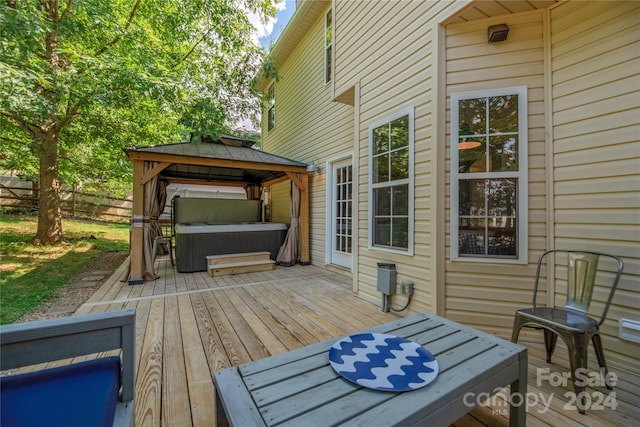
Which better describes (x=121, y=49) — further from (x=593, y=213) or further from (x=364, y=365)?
(x=593, y=213)

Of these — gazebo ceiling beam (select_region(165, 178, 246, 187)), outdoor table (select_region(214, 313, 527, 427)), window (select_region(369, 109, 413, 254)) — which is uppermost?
gazebo ceiling beam (select_region(165, 178, 246, 187))

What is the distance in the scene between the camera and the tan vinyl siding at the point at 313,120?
552 cm

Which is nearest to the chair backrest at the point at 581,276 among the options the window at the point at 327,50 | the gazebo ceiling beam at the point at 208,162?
the gazebo ceiling beam at the point at 208,162

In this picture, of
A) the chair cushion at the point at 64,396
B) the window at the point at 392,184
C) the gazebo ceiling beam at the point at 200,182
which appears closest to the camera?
the chair cushion at the point at 64,396

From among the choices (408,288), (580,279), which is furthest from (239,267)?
(580,279)

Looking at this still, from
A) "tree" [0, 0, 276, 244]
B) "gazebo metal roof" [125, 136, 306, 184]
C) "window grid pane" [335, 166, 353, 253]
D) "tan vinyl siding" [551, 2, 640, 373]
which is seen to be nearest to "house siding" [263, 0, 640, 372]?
"tan vinyl siding" [551, 2, 640, 373]

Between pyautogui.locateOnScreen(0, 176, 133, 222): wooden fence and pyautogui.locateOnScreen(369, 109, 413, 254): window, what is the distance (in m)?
11.9

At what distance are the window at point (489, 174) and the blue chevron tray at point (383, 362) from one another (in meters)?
1.62

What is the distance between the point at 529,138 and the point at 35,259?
28.8 ft

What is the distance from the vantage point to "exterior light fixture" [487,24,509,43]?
2.52 meters

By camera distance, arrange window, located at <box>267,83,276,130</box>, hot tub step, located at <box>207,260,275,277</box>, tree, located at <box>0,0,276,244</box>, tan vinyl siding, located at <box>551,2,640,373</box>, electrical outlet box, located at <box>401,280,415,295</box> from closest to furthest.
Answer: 1. tan vinyl siding, located at <box>551,2,640,373</box>
2. electrical outlet box, located at <box>401,280,415,295</box>
3. tree, located at <box>0,0,276,244</box>
4. hot tub step, located at <box>207,260,275,277</box>
5. window, located at <box>267,83,276,130</box>

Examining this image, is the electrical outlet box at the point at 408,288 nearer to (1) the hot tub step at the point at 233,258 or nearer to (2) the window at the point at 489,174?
(2) the window at the point at 489,174

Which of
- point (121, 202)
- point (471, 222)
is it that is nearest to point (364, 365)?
point (471, 222)

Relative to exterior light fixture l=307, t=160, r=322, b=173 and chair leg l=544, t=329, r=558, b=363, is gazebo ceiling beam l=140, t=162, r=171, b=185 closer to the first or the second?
exterior light fixture l=307, t=160, r=322, b=173
